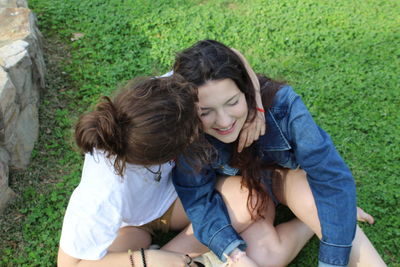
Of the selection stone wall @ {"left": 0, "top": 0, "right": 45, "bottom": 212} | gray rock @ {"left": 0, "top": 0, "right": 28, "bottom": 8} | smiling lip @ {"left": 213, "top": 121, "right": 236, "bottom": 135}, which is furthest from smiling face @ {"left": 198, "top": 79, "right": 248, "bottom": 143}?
gray rock @ {"left": 0, "top": 0, "right": 28, "bottom": 8}

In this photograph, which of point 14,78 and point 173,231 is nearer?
point 173,231

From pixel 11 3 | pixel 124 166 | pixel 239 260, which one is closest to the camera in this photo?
pixel 124 166

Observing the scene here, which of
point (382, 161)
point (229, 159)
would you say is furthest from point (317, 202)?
point (382, 161)

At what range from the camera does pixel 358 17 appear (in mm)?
3994

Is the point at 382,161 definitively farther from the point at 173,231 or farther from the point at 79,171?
the point at 79,171

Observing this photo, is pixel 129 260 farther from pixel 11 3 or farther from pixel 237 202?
pixel 11 3

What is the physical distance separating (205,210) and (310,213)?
0.52 metres

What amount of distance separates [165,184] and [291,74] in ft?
5.47

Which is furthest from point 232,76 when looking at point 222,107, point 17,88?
point 17,88

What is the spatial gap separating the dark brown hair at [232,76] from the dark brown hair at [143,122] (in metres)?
0.13

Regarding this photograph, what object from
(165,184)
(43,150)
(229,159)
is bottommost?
(43,150)

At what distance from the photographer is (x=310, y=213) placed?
6.97ft

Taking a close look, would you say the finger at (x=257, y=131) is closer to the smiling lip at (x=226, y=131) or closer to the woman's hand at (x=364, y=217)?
the smiling lip at (x=226, y=131)

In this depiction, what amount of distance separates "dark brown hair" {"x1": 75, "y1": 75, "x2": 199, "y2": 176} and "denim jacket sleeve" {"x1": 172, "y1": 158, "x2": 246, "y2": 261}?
1.34ft
